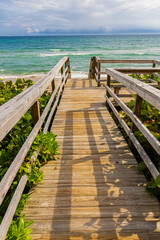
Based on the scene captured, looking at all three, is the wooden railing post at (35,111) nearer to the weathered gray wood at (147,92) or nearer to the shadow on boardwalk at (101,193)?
the shadow on boardwalk at (101,193)

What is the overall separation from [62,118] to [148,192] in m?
2.76

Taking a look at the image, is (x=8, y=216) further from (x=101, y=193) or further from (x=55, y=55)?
(x=55, y=55)

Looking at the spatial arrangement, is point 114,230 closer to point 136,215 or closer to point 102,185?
point 136,215

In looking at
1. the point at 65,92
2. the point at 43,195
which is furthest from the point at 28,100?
the point at 65,92

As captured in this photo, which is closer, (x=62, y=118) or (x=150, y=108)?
(x=150, y=108)

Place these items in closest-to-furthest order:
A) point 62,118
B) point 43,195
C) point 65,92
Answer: point 43,195, point 62,118, point 65,92

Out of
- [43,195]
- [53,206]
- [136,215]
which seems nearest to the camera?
[136,215]

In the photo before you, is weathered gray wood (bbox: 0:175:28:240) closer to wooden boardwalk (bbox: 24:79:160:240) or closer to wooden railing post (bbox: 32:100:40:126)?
wooden boardwalk (bbox: 24:79:160:240)

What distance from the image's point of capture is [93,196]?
2158 mm

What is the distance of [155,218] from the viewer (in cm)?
188

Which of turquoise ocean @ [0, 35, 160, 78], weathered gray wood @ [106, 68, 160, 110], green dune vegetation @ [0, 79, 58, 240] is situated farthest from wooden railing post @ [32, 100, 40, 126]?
turquoise ocean @ [0, 35, 160, 78]

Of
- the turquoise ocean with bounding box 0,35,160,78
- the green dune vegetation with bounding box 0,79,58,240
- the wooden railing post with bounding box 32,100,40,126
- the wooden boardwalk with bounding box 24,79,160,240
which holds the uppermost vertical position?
the turquoise ocean with bounding box 0,35,160,78

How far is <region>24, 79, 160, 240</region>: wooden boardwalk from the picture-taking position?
5.85 feet

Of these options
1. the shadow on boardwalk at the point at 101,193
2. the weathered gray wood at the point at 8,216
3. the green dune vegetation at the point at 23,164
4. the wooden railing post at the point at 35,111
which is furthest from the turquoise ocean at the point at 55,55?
the weathered gray wood at the point at 8,216
